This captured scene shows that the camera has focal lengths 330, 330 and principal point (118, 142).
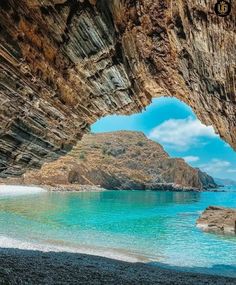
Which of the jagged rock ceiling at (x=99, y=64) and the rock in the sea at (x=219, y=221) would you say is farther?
the rock in the sea at (x=219, y=221)

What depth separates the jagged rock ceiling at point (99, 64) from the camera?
460 inches

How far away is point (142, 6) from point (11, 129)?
8.37m

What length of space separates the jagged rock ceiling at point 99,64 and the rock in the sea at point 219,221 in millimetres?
23452

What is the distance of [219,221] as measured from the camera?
42.2m

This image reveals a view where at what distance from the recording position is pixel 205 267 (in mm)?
25062

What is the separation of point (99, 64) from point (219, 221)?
33758 mm

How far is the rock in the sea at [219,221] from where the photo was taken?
3959cm

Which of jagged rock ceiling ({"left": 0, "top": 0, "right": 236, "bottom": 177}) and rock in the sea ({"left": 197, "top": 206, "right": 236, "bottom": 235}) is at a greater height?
jagged rock ceiling ({"left": 0, "top": 0, "right": 236, "bottom": 177})

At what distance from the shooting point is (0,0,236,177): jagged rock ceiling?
11.7 meters

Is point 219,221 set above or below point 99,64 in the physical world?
below

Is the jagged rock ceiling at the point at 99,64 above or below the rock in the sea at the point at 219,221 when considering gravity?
above

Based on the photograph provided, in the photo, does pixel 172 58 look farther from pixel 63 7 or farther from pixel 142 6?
pixel 63 7

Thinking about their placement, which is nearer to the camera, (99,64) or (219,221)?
(99,64)

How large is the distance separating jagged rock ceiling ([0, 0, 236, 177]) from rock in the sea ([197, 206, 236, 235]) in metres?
23.5
